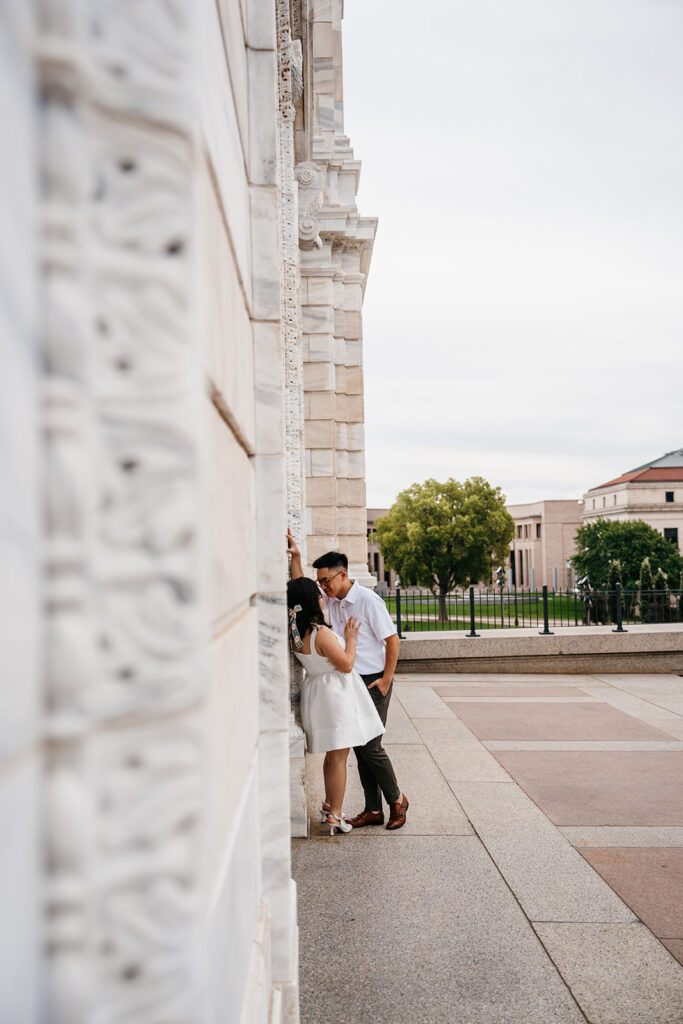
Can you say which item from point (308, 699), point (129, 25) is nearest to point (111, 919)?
point (129, 25)

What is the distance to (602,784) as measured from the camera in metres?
7.09

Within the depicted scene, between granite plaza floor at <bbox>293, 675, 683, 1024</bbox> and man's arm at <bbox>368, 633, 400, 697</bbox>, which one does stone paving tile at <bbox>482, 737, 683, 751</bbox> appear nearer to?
granite plaza floor at <bbox>293, 675, 683, 1024</bbox>

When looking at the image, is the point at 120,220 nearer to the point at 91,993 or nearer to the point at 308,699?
the point at 91,993

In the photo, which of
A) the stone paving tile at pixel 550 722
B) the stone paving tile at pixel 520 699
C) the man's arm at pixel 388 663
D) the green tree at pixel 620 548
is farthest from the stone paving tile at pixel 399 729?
the green tree at pixel 620 548

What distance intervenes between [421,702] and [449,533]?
3742 cm

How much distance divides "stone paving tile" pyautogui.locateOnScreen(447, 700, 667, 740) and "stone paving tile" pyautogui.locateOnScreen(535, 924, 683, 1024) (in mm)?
4887

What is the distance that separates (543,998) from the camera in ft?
11.7

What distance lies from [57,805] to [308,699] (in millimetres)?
5050

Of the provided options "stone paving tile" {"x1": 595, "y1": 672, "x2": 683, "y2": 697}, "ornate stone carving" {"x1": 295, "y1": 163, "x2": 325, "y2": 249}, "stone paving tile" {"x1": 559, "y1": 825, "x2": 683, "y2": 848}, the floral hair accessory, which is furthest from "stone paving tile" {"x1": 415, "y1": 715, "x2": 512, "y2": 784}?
"ornate stone carving" {"x1": 295, "y1": 163, "x2": 325, "y2": 249}

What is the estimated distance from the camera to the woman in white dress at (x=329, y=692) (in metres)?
5.35

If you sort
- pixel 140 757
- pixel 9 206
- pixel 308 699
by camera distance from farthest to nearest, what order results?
pixel 308 699 < pixel 140 757 < pixel 9 206

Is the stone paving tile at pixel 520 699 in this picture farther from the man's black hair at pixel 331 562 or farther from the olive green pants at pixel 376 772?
the man's black hair at pixel 331 562

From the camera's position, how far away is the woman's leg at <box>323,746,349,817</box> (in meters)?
5.72

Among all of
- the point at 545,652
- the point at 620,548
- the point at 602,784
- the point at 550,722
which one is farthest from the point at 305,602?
the point at 620,548
